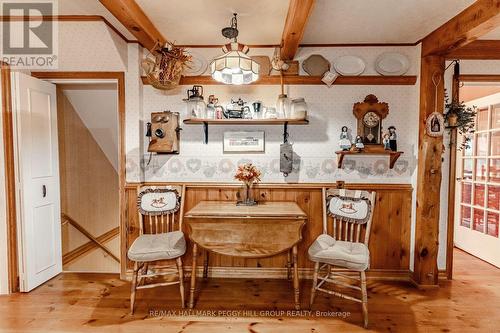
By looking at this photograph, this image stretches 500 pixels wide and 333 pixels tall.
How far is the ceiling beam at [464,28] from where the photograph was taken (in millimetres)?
1887

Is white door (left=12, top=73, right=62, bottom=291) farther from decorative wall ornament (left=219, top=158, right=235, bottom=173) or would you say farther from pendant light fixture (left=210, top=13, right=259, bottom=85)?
pendant light fixture (left=210, top=13, right=259, bottom=85)

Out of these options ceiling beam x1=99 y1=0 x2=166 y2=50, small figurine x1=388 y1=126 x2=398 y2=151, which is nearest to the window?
small figurine x1=388 y1=126 x2=398 y2=151

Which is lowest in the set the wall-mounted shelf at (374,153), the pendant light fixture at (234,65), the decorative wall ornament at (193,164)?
the decorative wall ornament at (193,164)

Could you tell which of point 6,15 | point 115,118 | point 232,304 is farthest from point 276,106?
point 6,15

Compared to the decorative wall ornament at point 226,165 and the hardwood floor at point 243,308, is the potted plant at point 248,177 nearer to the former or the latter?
the decorative wall ornament at point 226,165

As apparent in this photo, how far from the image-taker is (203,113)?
2672 millimetres

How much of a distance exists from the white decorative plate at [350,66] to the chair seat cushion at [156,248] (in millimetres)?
2095

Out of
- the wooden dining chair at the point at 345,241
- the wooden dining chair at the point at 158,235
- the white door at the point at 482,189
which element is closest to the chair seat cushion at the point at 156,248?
the wooden dining chair at the point at 158,235

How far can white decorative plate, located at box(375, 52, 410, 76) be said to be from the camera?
275cm

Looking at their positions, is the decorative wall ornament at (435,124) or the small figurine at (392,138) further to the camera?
the small figurine at (392,138)

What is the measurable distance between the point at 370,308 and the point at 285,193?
45.9 inches

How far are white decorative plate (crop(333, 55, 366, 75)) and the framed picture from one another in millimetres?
961

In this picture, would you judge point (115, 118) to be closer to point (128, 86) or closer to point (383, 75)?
point (128, 86)
